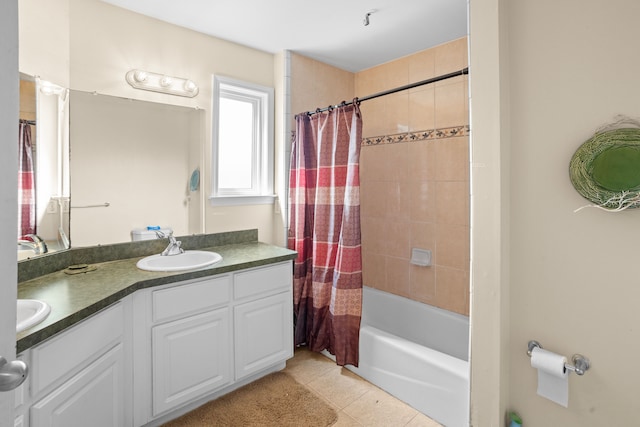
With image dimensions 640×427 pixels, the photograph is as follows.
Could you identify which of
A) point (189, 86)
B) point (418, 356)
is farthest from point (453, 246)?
point (189, 86)

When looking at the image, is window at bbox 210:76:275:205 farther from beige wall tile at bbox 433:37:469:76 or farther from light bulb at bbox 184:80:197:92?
beige wall tile at bbox 433:37:469:76

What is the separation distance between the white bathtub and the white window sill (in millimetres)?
1279

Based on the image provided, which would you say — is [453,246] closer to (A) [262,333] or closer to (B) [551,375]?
(B) [551,375]

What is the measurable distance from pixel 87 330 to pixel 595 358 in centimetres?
197

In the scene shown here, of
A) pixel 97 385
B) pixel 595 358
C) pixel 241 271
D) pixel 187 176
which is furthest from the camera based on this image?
pixel 187 176

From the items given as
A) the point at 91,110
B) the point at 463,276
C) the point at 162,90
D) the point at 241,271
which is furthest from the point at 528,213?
the point at 91,110

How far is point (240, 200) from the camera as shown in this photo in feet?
8.60

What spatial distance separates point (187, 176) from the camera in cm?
236

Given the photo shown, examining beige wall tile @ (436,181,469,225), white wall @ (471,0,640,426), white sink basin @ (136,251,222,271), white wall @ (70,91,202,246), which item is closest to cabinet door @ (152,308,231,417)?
white sink basin @ (136,251,222,271)

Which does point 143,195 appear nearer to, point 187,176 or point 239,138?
point 187,176

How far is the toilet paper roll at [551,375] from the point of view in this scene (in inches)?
45.1

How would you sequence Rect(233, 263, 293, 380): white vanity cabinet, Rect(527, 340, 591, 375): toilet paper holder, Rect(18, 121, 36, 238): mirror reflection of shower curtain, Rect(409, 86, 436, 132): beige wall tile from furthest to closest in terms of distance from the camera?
Rect(409, 86, 436, 132): beige wall tile → Rect(233, 263, 293, 380): white vanity cabinet → Rect(18, 121, 36, 238): mirror reflection of shower curtain → Rect(527, 340, 591, 375): toilet paper holder

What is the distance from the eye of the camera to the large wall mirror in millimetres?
1732

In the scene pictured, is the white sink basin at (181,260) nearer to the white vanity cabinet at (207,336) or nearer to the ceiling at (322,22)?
the white vanity cabinet at (207,336)
